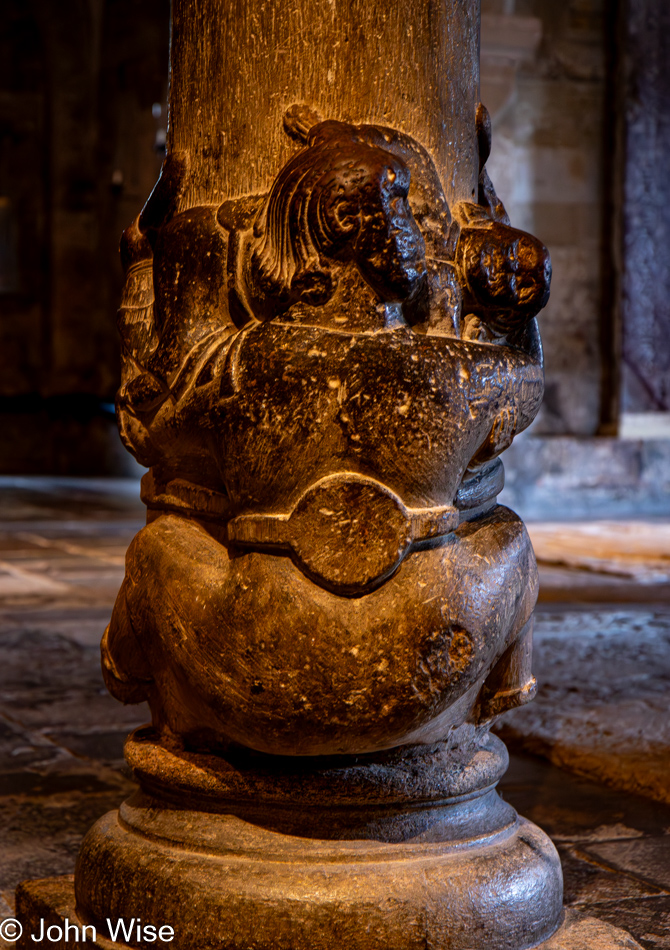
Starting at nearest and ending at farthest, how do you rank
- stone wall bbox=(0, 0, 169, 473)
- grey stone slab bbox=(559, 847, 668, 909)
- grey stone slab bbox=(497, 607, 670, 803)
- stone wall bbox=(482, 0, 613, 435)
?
grey stone slab bbox=(559, 847, 668, 909)
grey stone slab bbox=(497, 607, 670, 803)
stone wall bbox=(482, 0, 613, 435)
stone wall bbox=(0, 0, 169, 473)

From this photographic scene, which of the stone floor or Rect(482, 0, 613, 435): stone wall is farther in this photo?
Rect(482, 0, 613, 435): stone wall

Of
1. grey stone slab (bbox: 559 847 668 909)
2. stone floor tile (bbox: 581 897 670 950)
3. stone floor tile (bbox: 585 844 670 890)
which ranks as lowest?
stone floor tile (bbox: 585 844 670 890)

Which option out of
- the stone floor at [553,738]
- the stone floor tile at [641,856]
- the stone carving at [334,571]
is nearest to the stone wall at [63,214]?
the stone floor at [553,738]

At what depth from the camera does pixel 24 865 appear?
1868 mm

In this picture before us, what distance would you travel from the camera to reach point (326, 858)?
1374 mm

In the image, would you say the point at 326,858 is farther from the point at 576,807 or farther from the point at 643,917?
the point at 576,807

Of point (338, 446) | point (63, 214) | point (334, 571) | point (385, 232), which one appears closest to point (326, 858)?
point (334, 571)

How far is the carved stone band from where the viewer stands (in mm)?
1324

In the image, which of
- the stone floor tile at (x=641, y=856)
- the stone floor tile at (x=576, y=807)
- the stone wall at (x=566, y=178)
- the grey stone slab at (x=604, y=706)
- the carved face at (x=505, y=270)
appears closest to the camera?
the carved face at (x=505, y=270)

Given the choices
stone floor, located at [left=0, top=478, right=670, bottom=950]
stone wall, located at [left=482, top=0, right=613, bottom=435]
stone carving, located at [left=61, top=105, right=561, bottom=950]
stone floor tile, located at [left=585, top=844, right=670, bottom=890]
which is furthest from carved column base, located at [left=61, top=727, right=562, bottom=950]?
stone wall, located at [left=482, top=0, right=613, bottom=435]

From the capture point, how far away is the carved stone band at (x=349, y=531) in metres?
1.32

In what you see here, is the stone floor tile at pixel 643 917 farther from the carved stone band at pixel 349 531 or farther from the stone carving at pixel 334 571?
the carved stone band at pixel 349 531

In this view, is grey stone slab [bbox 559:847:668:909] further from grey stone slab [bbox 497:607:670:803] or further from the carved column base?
grey stone slab [bbox 497:607:670:803]

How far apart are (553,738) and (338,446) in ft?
4.77
